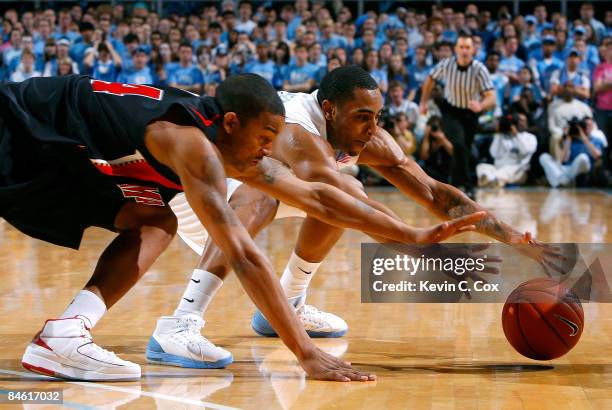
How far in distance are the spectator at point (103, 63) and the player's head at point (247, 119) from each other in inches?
477

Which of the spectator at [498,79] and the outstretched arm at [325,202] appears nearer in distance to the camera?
the outstretched arm at [325,202]

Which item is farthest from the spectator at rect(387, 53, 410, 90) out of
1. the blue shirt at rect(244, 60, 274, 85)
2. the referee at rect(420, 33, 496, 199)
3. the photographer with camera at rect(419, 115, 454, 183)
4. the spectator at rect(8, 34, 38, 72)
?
the spectator at rect(8, 34, 38, 72)

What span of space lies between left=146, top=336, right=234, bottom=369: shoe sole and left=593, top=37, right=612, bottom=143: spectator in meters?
11.4

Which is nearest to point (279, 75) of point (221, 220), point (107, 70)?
point (107, 70)

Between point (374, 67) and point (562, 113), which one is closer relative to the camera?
point (562, 113)

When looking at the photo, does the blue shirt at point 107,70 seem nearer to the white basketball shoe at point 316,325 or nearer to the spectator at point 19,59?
the spectator at point 19,59

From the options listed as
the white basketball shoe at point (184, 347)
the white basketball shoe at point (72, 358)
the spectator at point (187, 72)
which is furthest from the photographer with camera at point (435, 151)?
the white basketball shoe at point (72, 358)

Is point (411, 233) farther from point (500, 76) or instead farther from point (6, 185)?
point (500, 76)

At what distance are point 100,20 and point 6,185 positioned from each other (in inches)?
535

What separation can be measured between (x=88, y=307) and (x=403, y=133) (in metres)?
10.6

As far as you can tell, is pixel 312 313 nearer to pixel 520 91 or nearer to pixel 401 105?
pixel 401 105

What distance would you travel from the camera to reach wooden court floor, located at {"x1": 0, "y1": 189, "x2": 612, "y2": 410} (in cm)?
405

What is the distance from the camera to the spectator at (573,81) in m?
15.1

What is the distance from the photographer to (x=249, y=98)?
13.7 feet
